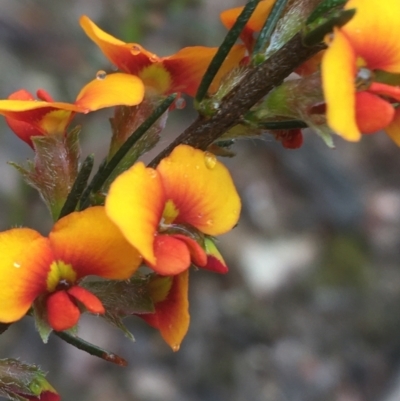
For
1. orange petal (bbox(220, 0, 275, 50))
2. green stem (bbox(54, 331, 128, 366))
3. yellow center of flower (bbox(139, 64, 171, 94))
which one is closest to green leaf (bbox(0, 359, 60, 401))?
green stem (bbox(54, 331, 128, 366))

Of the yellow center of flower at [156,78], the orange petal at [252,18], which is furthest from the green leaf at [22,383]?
the orange petal at [252,18]

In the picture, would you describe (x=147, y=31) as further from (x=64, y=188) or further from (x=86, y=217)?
(x=86, y=217)

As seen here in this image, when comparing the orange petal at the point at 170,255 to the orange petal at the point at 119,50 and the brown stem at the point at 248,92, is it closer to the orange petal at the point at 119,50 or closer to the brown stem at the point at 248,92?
the brown stem at the point at 248,92

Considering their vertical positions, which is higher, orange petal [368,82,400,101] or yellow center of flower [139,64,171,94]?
orange petal [368,82,400,101]

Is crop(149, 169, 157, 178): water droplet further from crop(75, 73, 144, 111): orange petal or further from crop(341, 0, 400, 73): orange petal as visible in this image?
crop(341, 0, 400, 73): orange petal

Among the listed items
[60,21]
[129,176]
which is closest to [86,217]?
[129,176]

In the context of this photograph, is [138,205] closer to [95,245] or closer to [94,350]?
[95,245]
